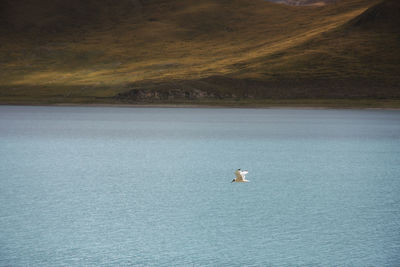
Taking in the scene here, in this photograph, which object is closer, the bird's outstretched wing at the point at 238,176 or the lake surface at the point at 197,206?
the lake surface at the point at 197,206

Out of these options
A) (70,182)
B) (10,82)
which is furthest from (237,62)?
(70,182)

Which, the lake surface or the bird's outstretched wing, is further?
the bird's outstretched wing

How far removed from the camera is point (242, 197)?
33.9m

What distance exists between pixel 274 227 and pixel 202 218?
3.54 meters

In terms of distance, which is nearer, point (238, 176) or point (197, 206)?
point (197, 206)

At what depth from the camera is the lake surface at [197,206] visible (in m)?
22.6

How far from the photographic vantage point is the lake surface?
2261 centimetres

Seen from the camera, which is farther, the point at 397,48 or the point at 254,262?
the point at 397,48

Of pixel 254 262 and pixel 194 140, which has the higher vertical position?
pixel 254 262

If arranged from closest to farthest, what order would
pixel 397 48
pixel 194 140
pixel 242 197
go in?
pixel 242 197 → pixel 194 140 → pixel 397 48

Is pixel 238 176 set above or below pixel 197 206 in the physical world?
below

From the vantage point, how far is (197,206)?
31188mm

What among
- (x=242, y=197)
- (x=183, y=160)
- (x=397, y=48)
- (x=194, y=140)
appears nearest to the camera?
(x=242, y=197)

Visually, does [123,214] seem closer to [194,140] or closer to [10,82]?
[194,140]
